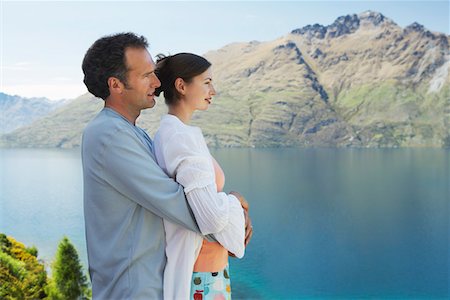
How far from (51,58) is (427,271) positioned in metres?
82.3

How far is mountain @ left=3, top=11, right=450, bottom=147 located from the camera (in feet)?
340

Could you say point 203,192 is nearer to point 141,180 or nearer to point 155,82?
point 141,180

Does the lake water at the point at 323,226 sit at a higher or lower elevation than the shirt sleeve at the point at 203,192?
lower

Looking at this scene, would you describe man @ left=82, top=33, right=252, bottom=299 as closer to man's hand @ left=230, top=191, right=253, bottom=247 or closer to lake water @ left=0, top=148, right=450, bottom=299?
man's hand @ left=230, top=191, right=253, bottom=247

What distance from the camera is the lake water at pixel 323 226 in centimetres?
2384

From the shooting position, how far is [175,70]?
1500 mm

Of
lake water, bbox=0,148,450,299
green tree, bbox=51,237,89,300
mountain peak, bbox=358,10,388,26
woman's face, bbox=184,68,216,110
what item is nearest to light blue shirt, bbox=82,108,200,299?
woman's face, bbox=184,68,216,110

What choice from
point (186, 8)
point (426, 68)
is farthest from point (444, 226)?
point (426, 68)

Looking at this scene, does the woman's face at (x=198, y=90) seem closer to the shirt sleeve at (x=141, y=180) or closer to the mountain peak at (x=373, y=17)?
the shirt sleeve at (x=141, y=180)

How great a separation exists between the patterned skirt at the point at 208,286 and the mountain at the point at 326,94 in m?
90.9

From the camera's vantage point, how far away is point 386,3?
14400 centimetres

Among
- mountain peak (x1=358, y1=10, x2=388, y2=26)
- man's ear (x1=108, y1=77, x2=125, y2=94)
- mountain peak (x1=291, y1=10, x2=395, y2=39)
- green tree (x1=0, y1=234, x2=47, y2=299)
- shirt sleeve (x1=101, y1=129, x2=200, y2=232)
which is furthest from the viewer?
mountain peak (x1=291, y1=10, x2=395, y2=39)

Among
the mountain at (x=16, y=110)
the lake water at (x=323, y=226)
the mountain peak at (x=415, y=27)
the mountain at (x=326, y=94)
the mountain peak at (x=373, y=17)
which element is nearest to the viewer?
the lake water at (x=323, y=226)

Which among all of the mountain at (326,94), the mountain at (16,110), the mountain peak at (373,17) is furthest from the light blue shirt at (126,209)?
the mountain at (16,110)
